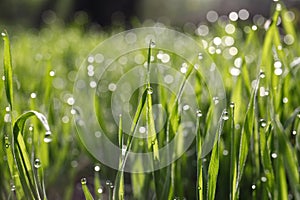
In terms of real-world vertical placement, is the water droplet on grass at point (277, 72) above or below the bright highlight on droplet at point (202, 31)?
below

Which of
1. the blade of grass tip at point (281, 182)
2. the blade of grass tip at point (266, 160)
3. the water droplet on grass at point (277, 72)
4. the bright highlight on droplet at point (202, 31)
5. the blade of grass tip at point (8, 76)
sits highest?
the bright highlight on droplet at point (202, 31)

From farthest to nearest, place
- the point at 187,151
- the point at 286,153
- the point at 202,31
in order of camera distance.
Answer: the point at 202,31, the point at 187,151, the point at 286,153

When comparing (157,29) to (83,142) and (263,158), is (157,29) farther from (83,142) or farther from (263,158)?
(263,158)

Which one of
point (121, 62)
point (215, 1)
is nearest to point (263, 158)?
point (121, 62)

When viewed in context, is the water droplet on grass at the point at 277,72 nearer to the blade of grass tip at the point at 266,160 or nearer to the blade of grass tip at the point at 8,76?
the blade of grass tip at the point at 266,160

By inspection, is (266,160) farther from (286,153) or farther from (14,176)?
(14,176)

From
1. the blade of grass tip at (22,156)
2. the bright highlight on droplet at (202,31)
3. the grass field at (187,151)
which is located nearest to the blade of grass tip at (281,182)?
the grass field at (187,151)

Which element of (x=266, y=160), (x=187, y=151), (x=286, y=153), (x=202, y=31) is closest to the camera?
(x=286, y=153)

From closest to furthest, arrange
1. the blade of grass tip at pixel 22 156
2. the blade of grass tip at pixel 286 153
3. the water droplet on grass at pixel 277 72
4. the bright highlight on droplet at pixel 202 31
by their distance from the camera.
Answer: the blade of grass tip at pixel 286 153 < the blade of grass tip at pixel 22 156 < the water droplet on grass at pixel 277 72 < the bright highlight on droplet at pixel 202 31

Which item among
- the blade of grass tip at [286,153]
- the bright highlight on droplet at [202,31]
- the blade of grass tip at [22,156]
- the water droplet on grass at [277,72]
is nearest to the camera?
the blade of grass tip at [286,153]

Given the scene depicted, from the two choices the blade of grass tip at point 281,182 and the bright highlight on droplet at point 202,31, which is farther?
the bright highlight on droplet at point 202,31

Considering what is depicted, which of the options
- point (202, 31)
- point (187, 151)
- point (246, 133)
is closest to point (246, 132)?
point (246, 133)

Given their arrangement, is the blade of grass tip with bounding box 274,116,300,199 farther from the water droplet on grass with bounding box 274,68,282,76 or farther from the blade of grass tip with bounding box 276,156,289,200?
the water droplet on grass with bounding box 274,68,282,76
